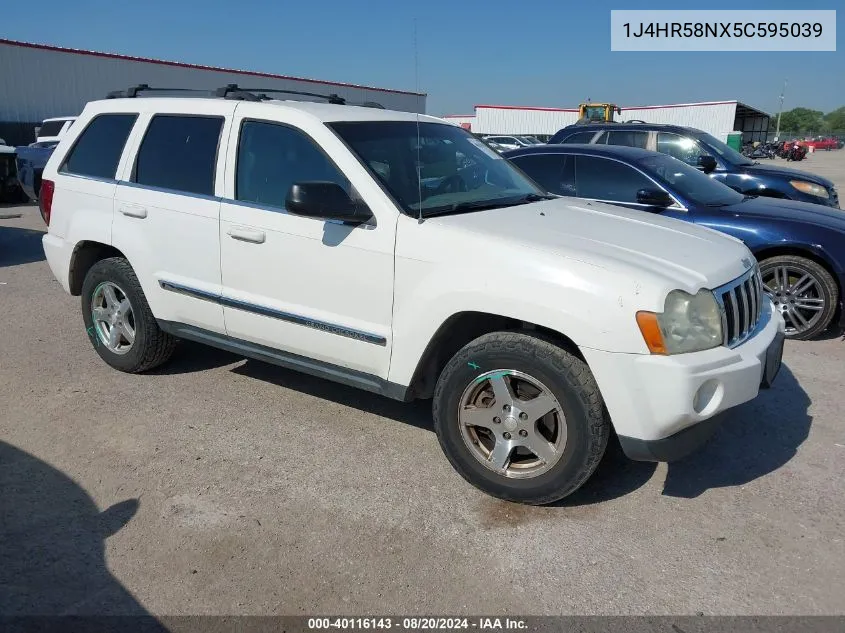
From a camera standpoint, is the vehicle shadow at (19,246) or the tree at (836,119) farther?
the tree at (836,119)

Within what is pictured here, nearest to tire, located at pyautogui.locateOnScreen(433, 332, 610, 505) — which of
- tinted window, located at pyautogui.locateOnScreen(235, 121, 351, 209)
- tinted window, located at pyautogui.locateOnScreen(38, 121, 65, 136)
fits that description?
tinted window, located at pyautogui.locateOnScreen(235, 121, 351, 209)

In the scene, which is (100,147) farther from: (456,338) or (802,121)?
(802,121)

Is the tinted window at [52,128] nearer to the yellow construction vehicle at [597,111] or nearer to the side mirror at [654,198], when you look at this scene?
the side mirror at [654,198]

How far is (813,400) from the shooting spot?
4.68 m

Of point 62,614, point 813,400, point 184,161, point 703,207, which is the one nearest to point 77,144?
point 184,161

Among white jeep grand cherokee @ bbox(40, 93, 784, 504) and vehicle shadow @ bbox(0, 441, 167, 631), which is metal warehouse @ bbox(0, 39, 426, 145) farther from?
vehicle shadow @ bbox(0, 441, 167, 631)

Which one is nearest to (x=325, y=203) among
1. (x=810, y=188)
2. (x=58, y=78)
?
(x=810, y=188)

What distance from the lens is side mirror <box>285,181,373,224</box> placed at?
133 inches

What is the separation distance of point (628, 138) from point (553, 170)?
13.7 ft

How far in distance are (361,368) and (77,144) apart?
2943 millimetres

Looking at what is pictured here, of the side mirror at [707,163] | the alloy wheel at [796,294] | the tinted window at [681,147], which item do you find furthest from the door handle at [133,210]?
the tinted window at [681,147]

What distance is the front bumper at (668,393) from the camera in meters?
2.87

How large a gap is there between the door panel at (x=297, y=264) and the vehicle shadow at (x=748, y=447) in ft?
5.52

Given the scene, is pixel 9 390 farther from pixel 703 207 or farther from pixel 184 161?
pixel 703 207
